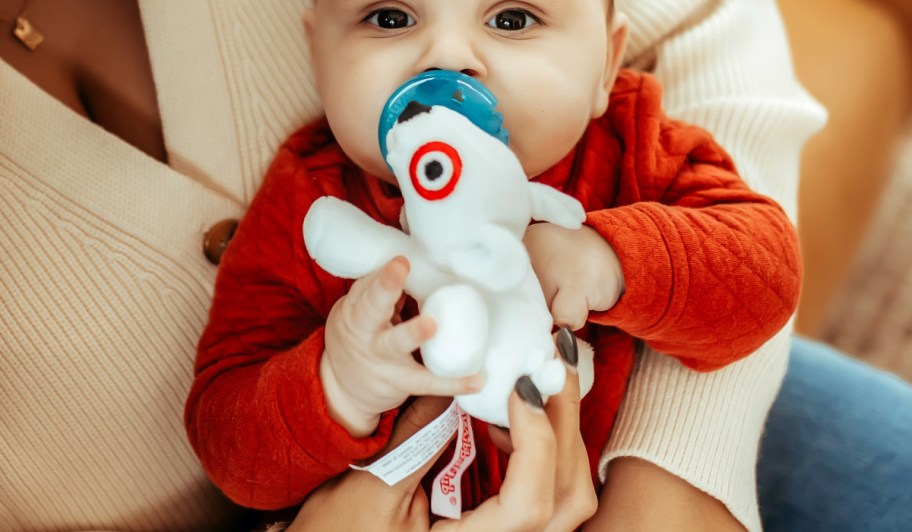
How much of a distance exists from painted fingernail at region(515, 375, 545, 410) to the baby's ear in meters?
0.37

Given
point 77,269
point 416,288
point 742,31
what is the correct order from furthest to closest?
point 742,31 < point 77,269 < point 416,288

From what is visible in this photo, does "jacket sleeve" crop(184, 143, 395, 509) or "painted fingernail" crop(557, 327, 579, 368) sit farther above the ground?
"painted fingernail" crop(557, 327, 579, 368)

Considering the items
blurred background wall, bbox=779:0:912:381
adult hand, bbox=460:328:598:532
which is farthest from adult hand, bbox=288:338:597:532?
blurred background wall, bbox=779:0:912:381

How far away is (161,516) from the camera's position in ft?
2.68

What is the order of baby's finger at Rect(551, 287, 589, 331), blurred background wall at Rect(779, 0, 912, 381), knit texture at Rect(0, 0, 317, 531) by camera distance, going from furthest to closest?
blurred background wall at Rect(779, 0, 912, 381)
knit texture at Rect(0, 0, 317, 531)
baby's finger at Rect(551, 287, 589, 331)

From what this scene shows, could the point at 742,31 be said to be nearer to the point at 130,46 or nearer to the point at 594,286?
the point at 594,286

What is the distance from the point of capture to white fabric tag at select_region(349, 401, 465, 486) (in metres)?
0.63

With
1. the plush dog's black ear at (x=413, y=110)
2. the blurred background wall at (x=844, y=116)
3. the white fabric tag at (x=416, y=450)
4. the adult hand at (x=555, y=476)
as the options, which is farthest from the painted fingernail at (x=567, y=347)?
the blurred background wall at (x=844, y=116)

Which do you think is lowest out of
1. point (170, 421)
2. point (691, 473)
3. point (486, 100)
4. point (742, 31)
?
point (691, 473)

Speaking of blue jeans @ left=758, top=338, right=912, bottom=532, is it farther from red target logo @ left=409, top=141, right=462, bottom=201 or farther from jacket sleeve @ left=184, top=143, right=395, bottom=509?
red target logo @ left=409, top=141, right=462, bottom=201

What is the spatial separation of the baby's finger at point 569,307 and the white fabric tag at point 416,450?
4.6 inches

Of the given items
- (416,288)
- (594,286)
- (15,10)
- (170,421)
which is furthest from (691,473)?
(15,10)

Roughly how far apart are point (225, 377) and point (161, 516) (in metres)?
0.19

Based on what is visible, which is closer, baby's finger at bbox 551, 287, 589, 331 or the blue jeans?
baby's finger at bbox 551, 287, 589, 331
